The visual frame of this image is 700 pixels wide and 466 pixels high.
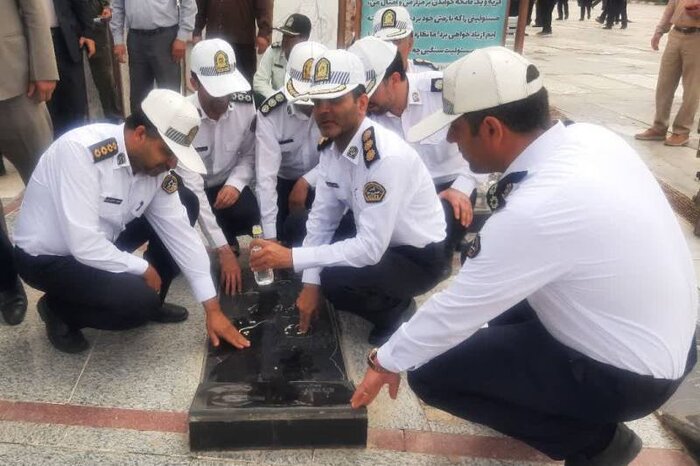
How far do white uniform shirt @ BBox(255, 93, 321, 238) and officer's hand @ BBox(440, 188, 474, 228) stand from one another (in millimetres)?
711

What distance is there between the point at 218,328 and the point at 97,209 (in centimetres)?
66

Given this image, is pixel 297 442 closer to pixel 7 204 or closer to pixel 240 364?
pixel 240 364

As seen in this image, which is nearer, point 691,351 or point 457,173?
point 691,351

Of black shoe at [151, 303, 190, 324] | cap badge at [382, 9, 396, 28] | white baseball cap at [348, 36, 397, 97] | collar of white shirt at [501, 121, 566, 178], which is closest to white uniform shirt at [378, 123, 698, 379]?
collar of white shirt at [501, 121, 566, 178]

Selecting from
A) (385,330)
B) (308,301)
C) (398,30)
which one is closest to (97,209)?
(308,301)

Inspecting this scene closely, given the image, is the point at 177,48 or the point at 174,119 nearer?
the point at 174,119

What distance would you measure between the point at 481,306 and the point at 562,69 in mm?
10001

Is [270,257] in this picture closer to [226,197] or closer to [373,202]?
[373,202]

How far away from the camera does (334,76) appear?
2.50 m

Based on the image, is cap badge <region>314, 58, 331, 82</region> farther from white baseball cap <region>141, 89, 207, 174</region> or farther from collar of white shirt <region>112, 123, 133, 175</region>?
collar of white shirt <region>112, 123, 133, 175</region>

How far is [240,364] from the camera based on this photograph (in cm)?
254

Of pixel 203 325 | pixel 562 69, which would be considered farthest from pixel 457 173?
pixel 562 69

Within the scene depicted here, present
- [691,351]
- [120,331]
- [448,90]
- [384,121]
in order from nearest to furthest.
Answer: [448,90], [691,351], [120,331], [384,121]

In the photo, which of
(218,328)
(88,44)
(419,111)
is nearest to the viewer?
(218,328)
